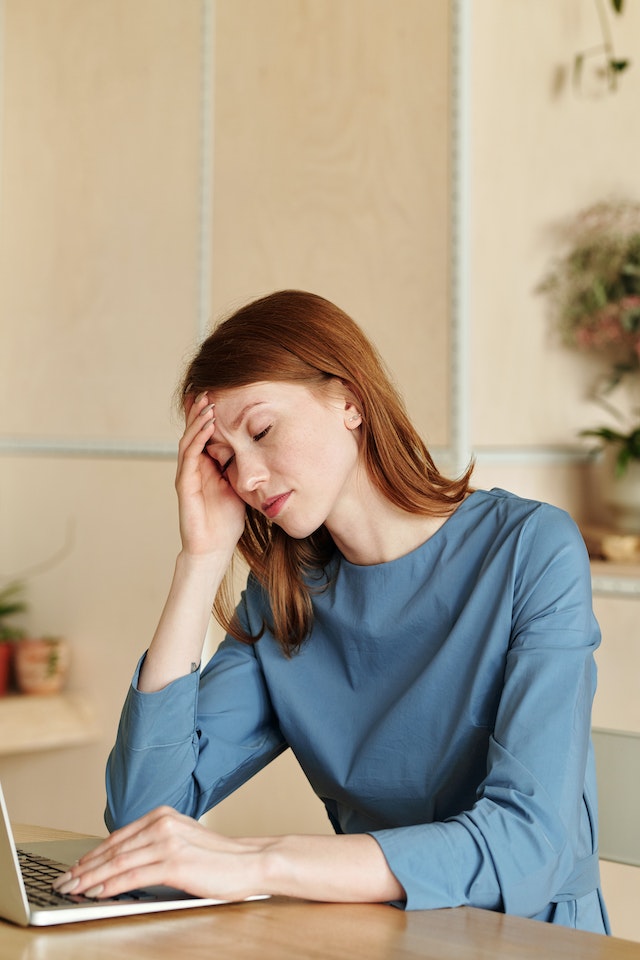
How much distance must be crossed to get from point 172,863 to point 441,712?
0.46 meters

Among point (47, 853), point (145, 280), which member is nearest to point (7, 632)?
point (145, 280)

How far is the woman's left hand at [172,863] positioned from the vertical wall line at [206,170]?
1.93 metres

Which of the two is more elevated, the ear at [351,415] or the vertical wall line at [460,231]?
the vertical wall line at [460,231]

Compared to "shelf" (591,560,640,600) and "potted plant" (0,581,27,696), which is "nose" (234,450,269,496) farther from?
"potted plant" (0,581,27,696)

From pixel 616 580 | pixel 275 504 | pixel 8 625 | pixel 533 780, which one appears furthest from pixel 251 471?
pixel 8 625

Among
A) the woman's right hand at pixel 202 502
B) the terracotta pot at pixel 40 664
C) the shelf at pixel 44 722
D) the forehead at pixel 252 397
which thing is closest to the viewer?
the forehead at pixel 252 397

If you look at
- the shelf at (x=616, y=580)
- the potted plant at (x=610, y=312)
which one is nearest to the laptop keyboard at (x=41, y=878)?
the shelf at (x=616, y=580)

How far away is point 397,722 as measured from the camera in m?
1.45

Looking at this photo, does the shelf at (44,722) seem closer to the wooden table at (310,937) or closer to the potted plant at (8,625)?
the potted plant at (8,625)

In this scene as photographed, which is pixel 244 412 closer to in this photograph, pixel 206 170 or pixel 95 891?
pixel 95 891

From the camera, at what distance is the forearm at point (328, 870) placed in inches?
42.6

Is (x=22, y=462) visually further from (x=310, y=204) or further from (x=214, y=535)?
(x=214, y=535)

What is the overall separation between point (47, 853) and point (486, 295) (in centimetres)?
171

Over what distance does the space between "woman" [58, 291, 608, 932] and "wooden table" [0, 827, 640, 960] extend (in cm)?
15
